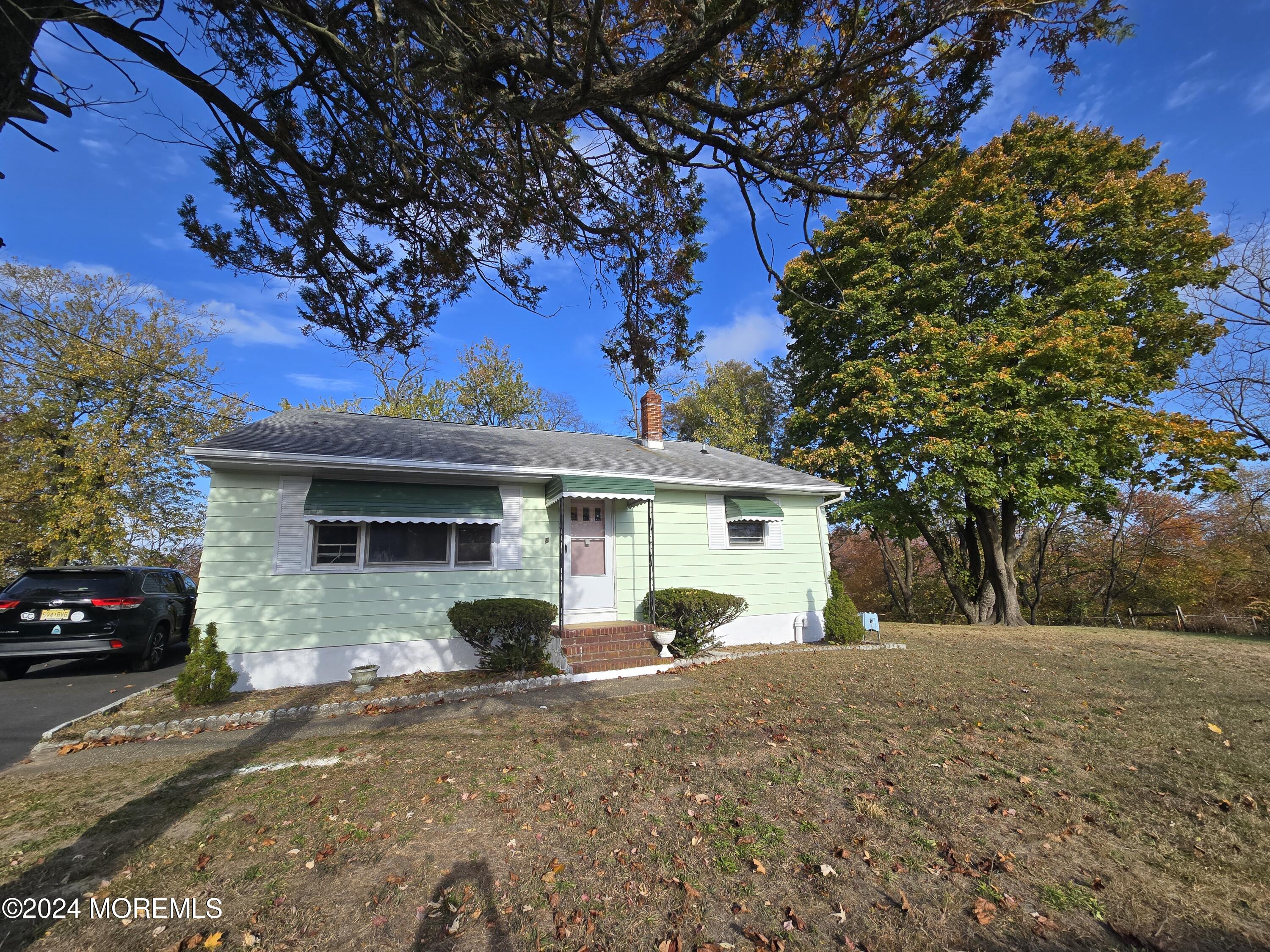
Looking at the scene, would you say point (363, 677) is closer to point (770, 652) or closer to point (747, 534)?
point (770, 652)

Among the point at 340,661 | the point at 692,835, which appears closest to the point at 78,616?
the point at 340,661

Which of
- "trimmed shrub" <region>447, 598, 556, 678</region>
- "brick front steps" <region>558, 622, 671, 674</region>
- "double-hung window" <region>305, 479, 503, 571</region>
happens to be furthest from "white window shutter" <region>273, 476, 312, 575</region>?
"brick front steps" <region>558, 622, 671, 674</region>

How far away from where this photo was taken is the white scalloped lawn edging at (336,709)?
17.7 ft

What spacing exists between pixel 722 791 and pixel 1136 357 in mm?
18020

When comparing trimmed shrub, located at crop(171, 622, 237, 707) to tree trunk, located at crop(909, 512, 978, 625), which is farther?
tree trunk, located at crop(909, 512, 978, 625)

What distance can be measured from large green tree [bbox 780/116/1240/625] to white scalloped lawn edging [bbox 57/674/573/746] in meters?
11.7

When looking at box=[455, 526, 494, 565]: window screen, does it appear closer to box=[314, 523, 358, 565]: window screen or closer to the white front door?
the white front door

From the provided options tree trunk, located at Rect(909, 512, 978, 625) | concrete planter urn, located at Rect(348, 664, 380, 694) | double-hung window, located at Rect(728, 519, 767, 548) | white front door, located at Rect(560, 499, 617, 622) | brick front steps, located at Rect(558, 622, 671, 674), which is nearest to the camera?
concrete planter urn, located at Rect(348, 664, 380, 694)

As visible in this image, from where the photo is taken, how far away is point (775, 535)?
10969 mm

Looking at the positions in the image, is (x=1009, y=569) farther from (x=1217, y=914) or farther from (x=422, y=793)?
(x=422, y=793)

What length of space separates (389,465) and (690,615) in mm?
5622

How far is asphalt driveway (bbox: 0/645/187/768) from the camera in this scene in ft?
17.9

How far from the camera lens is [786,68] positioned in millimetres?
3838

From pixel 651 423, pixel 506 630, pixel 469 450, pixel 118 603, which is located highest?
pixel 651 423
